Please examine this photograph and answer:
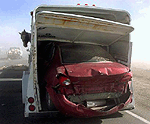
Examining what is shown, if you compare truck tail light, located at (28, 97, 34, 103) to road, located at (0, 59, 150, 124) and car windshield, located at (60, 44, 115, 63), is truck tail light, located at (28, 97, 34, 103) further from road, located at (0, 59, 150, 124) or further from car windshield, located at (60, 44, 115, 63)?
car windshield, located at (60, 44, 115, 63)

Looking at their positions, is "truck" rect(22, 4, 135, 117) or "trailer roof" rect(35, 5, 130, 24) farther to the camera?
"trailer roof" rect(35, 5, 130, 24)

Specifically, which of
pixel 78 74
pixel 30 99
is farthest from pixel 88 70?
pixel 30 99

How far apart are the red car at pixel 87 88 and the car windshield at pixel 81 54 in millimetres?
50

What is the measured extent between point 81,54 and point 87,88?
1282 millimetres

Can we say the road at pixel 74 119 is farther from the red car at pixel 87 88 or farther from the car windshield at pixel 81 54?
the car windshield at pixel 81 54

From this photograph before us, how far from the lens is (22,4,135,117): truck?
3.99m

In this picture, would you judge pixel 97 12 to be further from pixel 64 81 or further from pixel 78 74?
pixel 64 81

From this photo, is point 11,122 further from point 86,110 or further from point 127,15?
point 127,15

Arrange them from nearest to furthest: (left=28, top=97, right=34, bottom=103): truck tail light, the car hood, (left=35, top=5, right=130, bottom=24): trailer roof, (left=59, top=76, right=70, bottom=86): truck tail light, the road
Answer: (left=59, top=76, right=70, bottom=86): truck tail light, the car hood, (left=28, top=97, right=34, bottom=103): truck tail light, the road, (left=35, top=5, right=130, bottom=24): trailer roof

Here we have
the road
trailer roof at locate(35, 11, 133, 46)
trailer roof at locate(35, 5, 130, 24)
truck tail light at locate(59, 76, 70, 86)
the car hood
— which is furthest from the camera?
trailer roof at locate(35, 5, 130, 24)

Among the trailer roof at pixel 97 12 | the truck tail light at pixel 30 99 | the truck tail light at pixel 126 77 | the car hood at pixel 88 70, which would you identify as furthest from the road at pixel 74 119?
the trailer roof at pixel 97 12

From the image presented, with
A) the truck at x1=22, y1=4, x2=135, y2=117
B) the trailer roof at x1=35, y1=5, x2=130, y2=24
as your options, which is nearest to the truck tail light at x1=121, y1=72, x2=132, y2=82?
the truck at x1=22, y1=4, x2=135, y2=117

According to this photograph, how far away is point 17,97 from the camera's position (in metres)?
7.28

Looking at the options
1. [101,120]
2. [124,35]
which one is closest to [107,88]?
[101,120]
